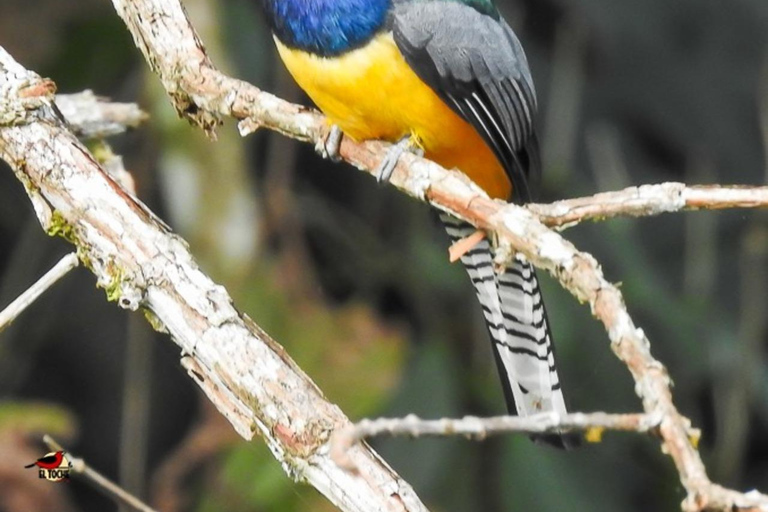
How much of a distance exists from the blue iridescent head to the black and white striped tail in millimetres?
641

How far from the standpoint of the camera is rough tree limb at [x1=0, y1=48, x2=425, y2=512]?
186 centimetres

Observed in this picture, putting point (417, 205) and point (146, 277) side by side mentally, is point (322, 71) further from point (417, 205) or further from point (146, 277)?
point (417, 205)

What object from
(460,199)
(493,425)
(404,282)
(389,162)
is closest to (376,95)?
(389,162)

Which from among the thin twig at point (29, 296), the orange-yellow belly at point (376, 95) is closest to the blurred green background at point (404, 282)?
the orange-yellow belly at point (376, 95)

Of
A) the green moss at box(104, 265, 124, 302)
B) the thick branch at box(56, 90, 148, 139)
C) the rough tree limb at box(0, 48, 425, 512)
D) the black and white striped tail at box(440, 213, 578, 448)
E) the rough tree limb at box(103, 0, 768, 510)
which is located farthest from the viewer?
the black and white striped tail at box(440, 213, 578, 448)

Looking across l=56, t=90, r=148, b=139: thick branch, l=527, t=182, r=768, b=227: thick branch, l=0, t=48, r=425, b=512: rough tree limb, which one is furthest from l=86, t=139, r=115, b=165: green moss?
l=527, t=182, r=768, b=227: thick branch

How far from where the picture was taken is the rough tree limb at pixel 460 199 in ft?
4.66

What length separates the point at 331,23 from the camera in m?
2.66

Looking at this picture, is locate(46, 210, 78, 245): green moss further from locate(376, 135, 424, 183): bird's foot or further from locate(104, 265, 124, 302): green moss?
locate(376, 135, 424, 183): bird's foot

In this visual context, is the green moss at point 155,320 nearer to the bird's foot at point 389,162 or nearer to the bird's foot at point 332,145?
the bird's foot at point 389,162

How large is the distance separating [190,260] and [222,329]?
14 centimetres

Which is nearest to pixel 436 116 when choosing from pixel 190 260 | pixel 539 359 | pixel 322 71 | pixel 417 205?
pixel 322 71

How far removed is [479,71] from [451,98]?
148mm

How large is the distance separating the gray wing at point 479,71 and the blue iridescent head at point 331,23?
5 centimetres
